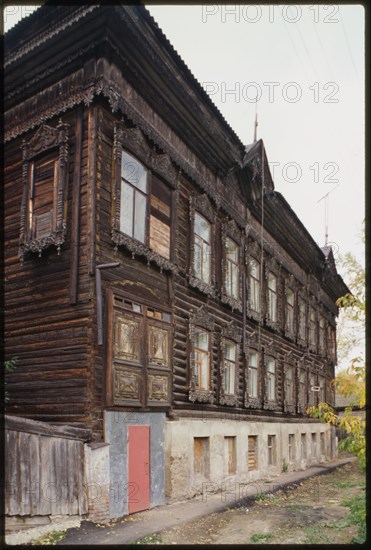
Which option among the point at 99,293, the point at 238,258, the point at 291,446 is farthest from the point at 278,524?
the point at 291,446

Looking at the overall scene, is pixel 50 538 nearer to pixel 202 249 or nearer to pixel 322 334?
pixel 202 249

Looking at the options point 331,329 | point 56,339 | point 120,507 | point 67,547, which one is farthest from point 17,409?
point 331,329

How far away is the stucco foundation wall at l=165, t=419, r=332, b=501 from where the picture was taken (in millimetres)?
13391

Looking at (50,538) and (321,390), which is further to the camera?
(321,390)

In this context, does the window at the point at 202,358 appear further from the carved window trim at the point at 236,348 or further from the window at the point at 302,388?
the window at the point at 302,388

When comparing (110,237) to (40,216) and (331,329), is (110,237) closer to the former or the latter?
(40,216)

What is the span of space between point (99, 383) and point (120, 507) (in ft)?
8.39

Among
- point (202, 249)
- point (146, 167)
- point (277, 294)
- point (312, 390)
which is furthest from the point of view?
point (312, 390)

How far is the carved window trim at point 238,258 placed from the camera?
17750 millimetres

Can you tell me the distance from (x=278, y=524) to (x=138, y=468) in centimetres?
315

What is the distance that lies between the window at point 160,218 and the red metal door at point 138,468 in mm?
4409

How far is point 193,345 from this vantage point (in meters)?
15.1

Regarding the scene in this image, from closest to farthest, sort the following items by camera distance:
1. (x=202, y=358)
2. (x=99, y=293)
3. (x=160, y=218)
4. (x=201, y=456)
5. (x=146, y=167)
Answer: (x=99, y=293) < (x=146, y=167) < (x=160, y=218) < (x=201, y=456) < (x=202, y=358)

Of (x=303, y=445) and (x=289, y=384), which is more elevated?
(x=289, y=384)
